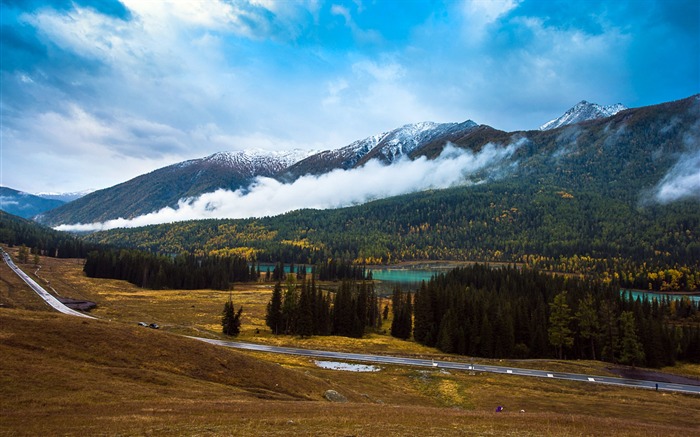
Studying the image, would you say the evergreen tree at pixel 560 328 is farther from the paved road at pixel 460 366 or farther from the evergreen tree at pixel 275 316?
the evergreen tree at pixel 275 316

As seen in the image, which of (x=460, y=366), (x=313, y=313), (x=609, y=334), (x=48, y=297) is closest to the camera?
(x=460, y=366)

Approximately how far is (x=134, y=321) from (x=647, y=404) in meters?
104

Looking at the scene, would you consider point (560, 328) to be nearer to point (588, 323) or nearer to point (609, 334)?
point (588, 323)

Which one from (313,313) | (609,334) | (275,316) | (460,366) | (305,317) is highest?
(313,313)

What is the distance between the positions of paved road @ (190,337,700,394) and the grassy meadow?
4.14m

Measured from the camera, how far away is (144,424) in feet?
88.3

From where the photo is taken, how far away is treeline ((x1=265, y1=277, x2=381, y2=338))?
10738 centimetres

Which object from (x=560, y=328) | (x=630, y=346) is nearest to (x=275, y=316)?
(x=560, y=328)

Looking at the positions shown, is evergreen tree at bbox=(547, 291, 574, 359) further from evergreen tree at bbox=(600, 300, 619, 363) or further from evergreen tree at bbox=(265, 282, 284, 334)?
evergreen tree at bbox=(265, 282, 284, 334)

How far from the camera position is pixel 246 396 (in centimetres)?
4116

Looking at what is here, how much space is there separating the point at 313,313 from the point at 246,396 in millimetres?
70675

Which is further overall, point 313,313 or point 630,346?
point 313,313

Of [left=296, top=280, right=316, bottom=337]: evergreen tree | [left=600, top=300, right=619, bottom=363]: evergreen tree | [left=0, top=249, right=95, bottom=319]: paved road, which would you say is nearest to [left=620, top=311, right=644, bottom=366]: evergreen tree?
[left=600, top=300, right=619, bottom=363]: evergreen tree

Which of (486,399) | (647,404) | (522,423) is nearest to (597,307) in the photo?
(647,404)
